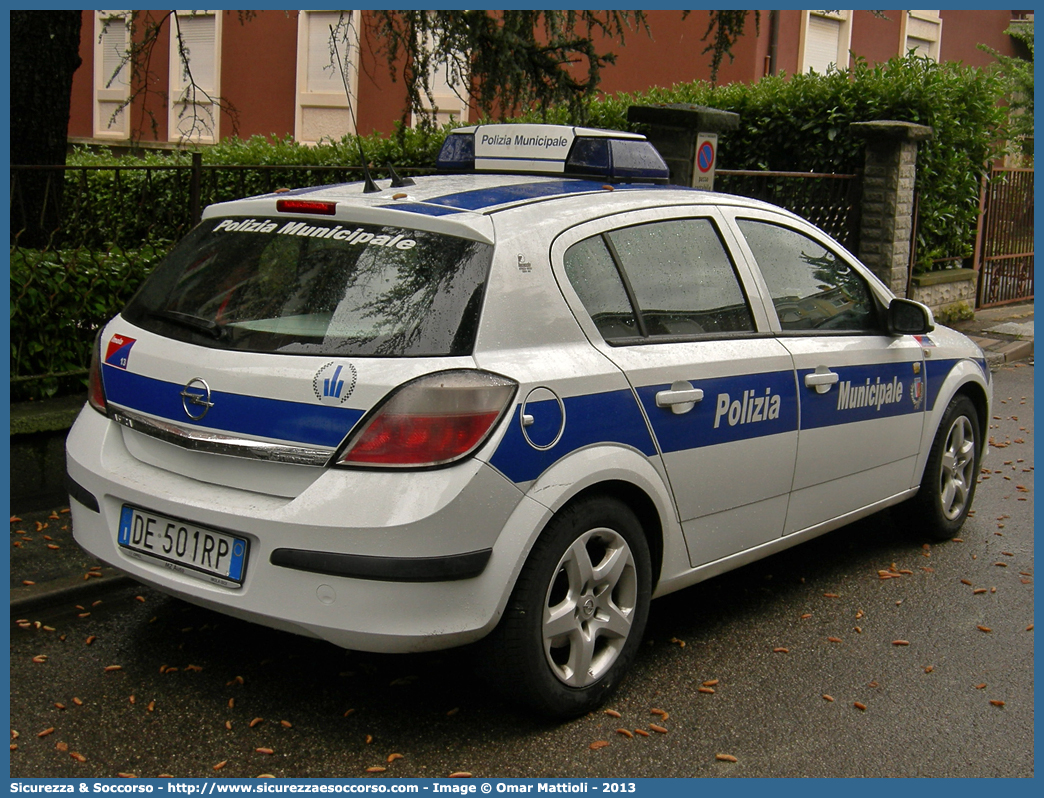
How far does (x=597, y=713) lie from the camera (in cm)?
363

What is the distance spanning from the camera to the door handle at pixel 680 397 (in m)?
3.70

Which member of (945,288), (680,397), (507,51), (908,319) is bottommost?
A: (680,397)

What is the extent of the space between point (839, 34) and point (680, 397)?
21501mm

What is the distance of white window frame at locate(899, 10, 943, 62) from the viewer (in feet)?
81.0

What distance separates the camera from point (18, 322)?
18.9 ft

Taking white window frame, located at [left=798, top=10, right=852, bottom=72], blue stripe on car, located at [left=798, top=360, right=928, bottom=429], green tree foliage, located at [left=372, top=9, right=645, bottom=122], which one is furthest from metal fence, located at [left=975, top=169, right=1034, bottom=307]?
blue stripe on car, located at [left=798, top=360, right=928, bottom=429]

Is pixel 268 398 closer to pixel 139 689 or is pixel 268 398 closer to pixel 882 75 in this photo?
pixel 139 689

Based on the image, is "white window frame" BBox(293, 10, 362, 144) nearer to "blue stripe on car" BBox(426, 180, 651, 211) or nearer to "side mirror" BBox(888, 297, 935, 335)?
"side mirror" BBox(888, 297, 935, 335)

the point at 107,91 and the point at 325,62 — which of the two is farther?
the point at 107,91

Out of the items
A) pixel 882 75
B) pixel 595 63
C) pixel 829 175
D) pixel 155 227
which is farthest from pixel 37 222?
pixel 882 75

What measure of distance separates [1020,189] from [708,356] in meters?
13.7

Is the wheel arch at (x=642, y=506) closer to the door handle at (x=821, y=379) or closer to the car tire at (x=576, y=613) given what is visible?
the car tire at (x=576, y=613)

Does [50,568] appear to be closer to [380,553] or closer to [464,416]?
[380,553]

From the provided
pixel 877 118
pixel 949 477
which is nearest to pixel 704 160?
pixel 949 477
